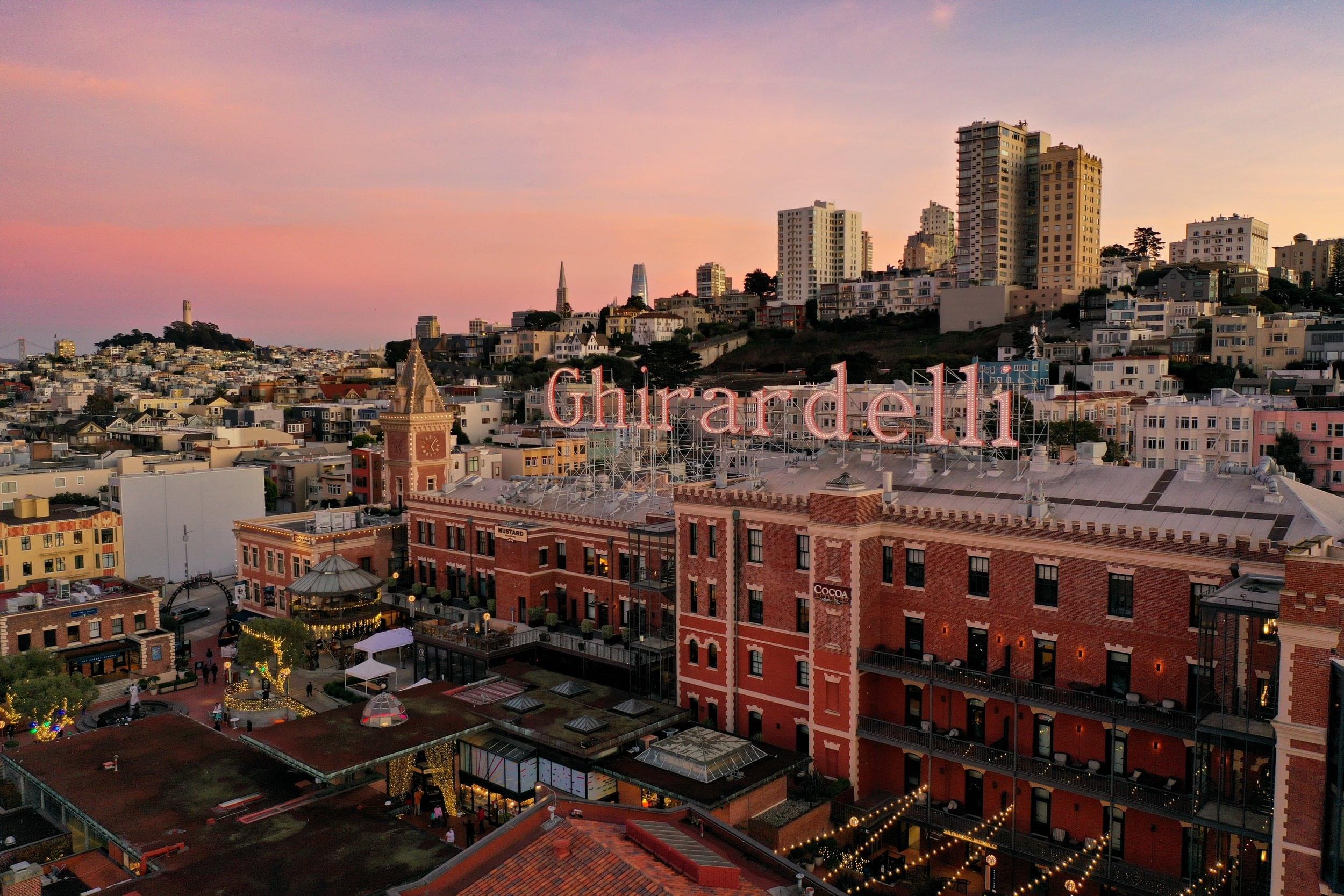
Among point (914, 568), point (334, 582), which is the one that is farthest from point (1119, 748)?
point (334, 582)

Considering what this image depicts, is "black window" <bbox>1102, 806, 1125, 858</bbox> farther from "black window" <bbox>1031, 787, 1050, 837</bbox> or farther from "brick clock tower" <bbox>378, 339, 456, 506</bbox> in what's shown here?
"brick clock tower" <bbox>378, 339, 456, 506</bbox>

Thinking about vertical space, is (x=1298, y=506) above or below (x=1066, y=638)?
above

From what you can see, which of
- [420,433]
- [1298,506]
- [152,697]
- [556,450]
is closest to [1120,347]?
[556,450]

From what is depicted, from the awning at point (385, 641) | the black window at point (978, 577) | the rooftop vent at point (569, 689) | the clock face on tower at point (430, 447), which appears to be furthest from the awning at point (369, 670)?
the black window at point (978, 577)

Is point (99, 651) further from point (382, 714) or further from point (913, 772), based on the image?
point (913, 772)

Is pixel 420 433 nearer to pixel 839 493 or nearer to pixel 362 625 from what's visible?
pixel 362 625

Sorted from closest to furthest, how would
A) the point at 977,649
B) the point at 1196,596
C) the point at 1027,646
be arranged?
1. the point at 1196,596
2. the point at 1027,646
3. the point at 977,649
